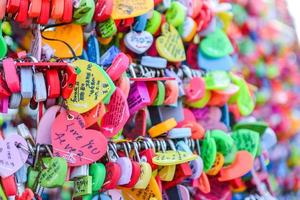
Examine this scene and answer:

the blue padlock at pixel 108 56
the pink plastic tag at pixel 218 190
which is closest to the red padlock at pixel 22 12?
the blue padlock at pixel 108 56

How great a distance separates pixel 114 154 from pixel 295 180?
0.68 meters

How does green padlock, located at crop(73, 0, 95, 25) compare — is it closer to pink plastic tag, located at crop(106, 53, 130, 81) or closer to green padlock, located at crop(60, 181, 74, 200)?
pink plastic tag, located at crop(106, 53, 130, 81)

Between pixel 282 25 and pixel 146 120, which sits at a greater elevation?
pixel 146 120

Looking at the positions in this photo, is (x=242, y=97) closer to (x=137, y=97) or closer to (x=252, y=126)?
(x=252, y=126)

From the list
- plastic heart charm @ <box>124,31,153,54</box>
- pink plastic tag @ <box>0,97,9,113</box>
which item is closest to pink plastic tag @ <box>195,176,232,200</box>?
plastic heart charm @ <box>124,31,153,54</box>

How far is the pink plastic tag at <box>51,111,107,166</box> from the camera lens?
536mm

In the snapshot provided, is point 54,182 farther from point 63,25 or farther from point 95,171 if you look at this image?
point 63,25

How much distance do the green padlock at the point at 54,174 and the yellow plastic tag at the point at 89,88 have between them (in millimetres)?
56

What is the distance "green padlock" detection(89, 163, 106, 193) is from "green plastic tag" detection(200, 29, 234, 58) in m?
0.27

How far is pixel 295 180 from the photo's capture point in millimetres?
1161

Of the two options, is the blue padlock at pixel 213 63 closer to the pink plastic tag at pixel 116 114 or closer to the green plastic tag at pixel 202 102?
the green plastic tag at pixel 202 102

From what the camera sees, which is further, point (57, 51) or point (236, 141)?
point (236, 141)

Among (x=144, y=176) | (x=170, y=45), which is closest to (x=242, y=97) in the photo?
(x=170, y=45)

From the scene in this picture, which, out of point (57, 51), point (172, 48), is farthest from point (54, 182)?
point (172, 48)
